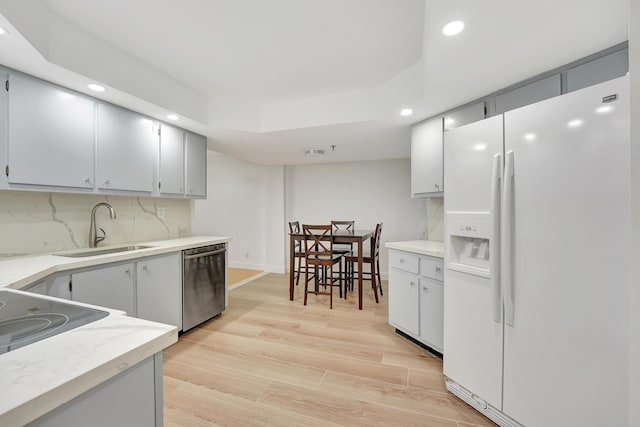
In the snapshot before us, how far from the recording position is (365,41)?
6.55 ft

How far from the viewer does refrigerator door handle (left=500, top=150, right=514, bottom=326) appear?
145 centimetres

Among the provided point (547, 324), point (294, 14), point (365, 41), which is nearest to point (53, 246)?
point (294, 14)

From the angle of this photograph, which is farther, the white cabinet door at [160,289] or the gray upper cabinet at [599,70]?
the white cabinet door at [160,289]

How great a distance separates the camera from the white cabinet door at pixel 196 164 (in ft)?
10.0

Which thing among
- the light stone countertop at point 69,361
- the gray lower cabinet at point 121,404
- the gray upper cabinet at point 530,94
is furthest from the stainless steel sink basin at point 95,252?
the gray upper cabinet at point 530,94

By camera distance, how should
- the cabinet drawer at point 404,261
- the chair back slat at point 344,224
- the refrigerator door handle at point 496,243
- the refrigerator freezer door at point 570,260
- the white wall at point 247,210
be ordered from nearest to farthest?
the refrigerator freezer door at point 570,260 → the refrigerator door handle at point 496,243 → the cabinet drawer at point 404,261 → the chair back slat at point 344,224 → the white wall at point 247,210

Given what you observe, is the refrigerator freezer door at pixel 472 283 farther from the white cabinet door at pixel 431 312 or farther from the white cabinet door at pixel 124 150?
the white cabinet door at pixel 124 150

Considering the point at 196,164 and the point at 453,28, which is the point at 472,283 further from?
the point at 196,164

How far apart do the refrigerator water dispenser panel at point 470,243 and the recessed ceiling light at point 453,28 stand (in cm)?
101

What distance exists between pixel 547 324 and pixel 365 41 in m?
2.07

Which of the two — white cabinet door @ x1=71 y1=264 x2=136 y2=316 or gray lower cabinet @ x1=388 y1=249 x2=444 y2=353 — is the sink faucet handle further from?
gray lower cabinet @ x1=388 y1=249 x2=444 y2=353

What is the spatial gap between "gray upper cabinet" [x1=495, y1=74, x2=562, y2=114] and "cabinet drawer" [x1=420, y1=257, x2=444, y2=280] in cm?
129

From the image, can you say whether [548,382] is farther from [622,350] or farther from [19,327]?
[19,327]

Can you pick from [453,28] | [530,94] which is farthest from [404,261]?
[453,28]
